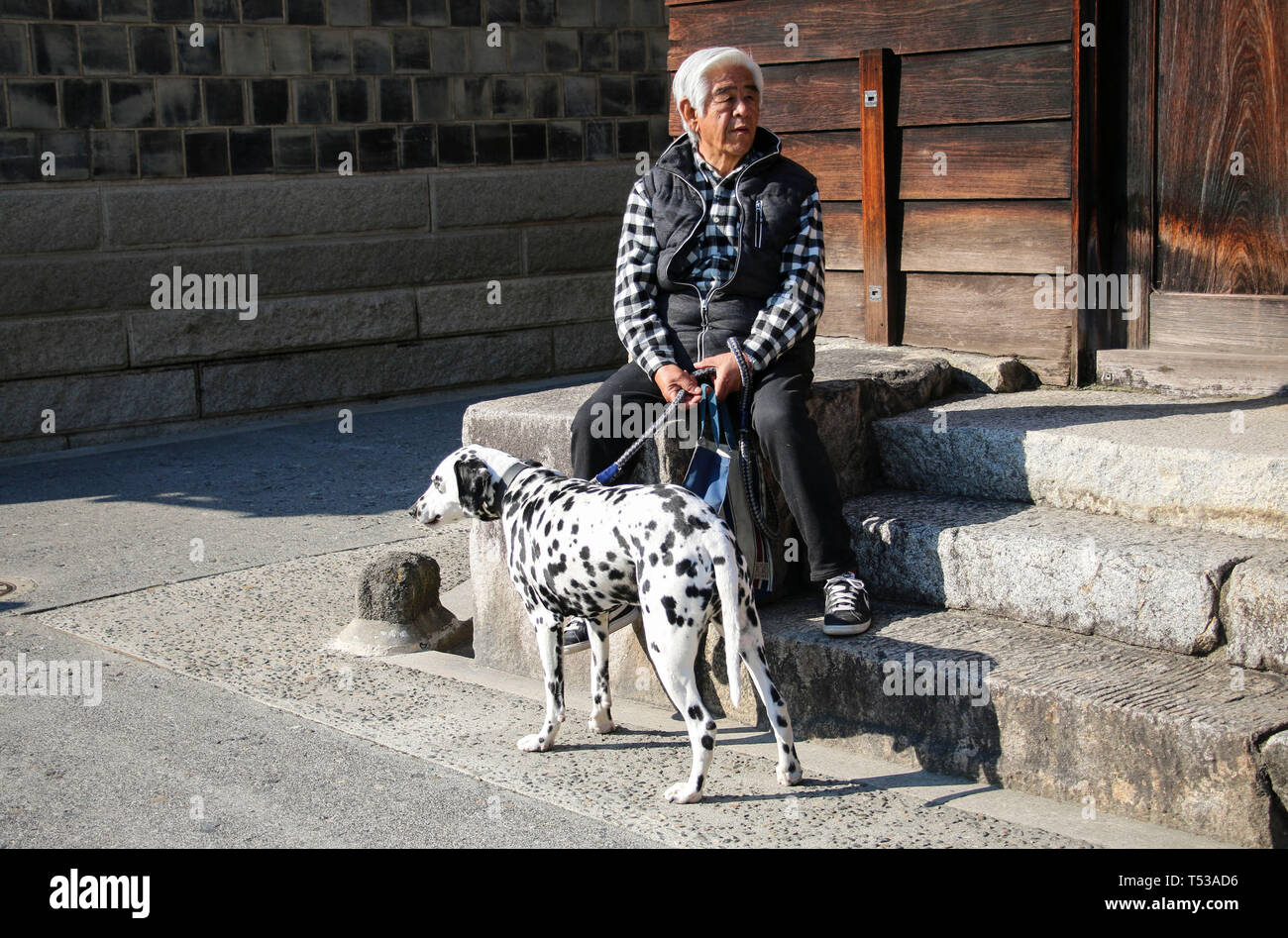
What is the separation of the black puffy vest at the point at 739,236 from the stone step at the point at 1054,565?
0.81 metres

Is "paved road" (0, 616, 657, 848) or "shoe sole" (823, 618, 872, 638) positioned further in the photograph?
"shoe sole" (823, 618, 872, 638)

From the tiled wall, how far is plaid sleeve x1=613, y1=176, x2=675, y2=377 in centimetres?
557

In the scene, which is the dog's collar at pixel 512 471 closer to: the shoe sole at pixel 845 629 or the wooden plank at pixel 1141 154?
the shoe sole at pixel 845 629

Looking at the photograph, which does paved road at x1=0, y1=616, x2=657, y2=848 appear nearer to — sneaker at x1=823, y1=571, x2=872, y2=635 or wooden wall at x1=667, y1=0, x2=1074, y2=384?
sneaker at x1=823, y1=571, x2=872, y2=635

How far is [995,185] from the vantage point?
5902 mm

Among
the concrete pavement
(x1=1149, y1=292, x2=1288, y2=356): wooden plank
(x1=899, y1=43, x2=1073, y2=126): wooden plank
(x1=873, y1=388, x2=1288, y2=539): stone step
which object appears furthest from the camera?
(x1=899, y1=43, x2=1073, y2=126): wooden plank

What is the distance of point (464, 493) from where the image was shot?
14.8 feet

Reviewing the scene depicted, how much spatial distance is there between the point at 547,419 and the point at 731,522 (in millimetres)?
803

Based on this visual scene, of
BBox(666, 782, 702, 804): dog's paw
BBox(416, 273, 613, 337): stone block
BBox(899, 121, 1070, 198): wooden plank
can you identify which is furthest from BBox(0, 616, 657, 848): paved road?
BBox(416, 273, 613, 337): stone block

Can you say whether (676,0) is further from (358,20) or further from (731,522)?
(358,20)

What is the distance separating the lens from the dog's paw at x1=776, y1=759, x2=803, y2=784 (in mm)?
4113

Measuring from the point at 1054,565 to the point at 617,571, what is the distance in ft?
4.53

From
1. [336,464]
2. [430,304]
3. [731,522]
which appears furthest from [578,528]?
[430,304]
